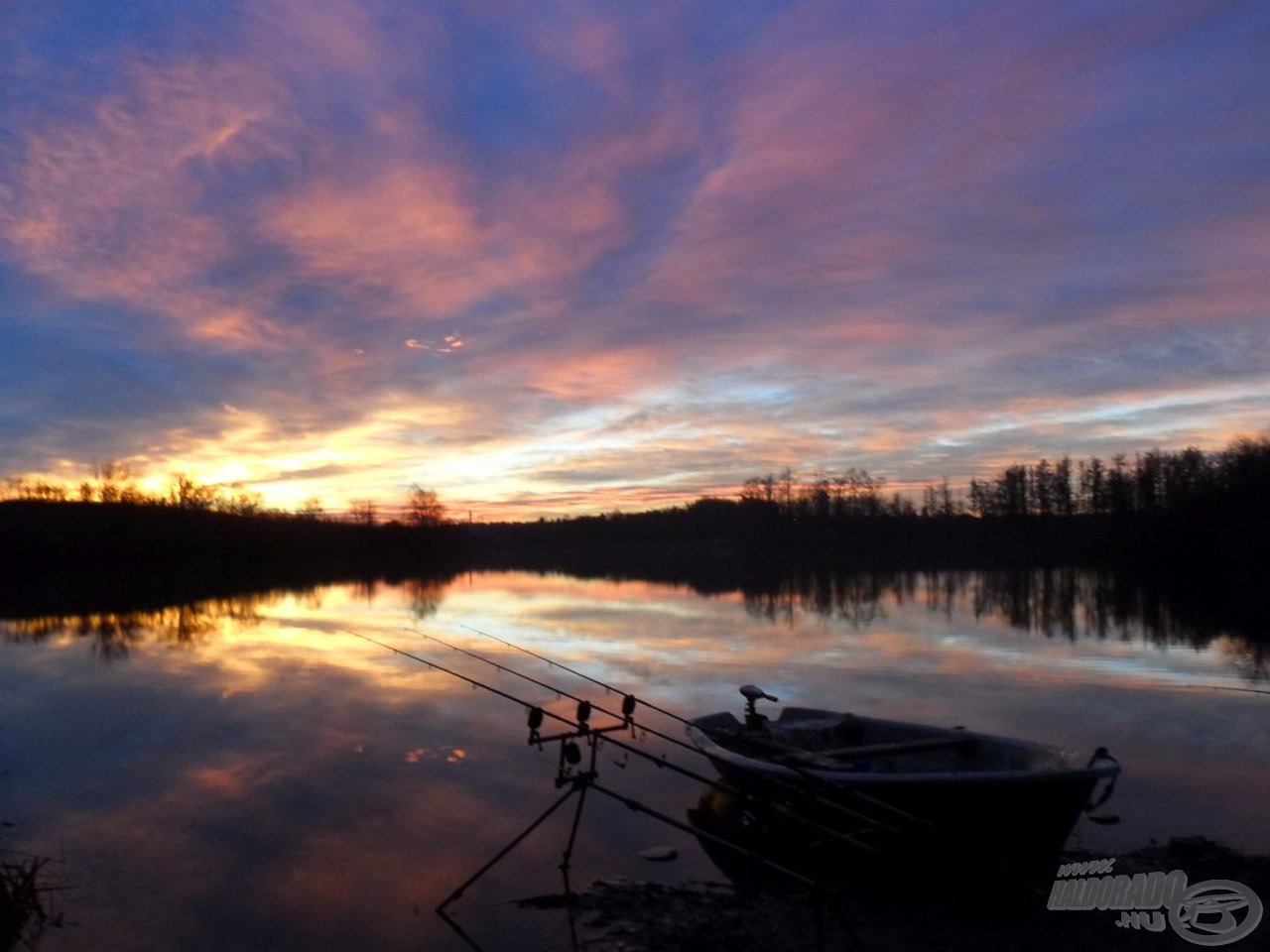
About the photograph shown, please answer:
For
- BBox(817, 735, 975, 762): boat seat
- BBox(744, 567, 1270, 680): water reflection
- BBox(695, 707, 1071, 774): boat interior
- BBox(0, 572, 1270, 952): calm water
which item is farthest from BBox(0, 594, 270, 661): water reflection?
Answer: BBox(817, 735, 975, 762): boat seat

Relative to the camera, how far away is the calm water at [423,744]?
7867mm

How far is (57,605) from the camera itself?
39.8 meters

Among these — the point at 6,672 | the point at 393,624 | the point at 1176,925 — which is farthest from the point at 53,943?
the point at 393,624

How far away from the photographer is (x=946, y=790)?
301 inches

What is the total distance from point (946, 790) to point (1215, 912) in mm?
2068

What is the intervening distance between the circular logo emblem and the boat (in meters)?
0.91

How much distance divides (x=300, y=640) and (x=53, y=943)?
65.3 ft

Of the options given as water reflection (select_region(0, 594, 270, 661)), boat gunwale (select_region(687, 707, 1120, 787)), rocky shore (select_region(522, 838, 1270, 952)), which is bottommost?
rocky shore (select_region(522, 838, 1270, 952))

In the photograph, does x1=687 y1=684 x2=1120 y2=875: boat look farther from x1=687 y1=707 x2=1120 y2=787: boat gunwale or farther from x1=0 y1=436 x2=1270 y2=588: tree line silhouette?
x1=0 y1=436 x2=1270 y2=588: tree line silhouette

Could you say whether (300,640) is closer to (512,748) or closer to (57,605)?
(512,748)

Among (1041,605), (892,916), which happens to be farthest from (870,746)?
(1041,605)

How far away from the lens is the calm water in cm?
787

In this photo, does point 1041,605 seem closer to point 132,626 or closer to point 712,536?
point 132,626

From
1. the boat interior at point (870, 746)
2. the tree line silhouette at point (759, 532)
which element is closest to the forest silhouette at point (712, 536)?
the tree line silhouette at point (759, 532)
